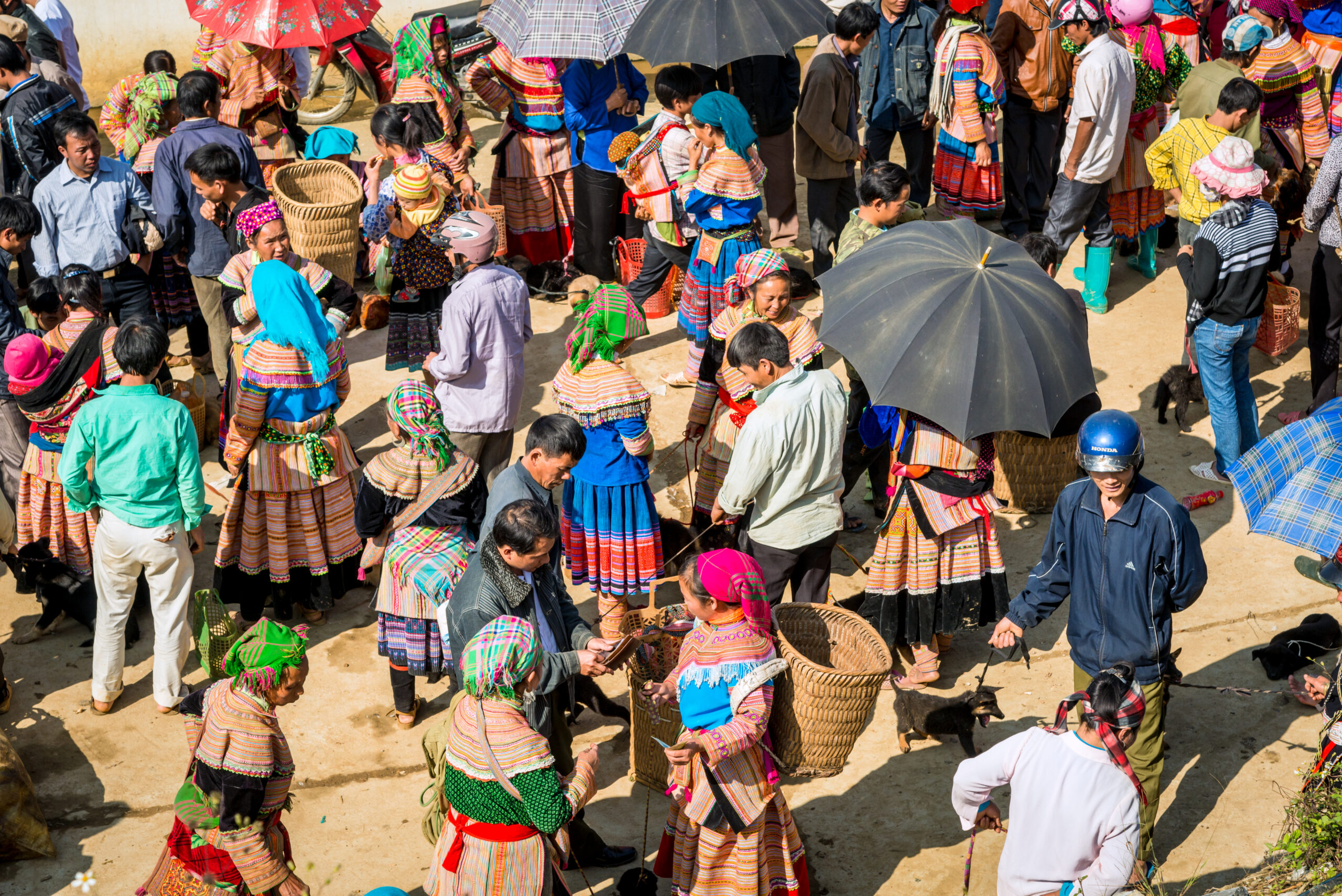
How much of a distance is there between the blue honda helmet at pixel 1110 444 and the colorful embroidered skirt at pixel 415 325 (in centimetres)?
496

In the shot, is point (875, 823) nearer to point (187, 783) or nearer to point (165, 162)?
point (187, 783)

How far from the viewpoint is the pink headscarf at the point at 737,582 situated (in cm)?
423

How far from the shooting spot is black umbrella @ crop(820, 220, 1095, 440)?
5.32 meters

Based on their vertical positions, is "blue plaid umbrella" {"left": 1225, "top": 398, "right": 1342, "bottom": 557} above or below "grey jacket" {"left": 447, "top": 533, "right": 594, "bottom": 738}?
above

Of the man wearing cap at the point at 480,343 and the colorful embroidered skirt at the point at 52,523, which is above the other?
the man wearing cap at the point at 480,343

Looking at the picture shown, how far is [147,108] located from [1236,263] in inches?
265

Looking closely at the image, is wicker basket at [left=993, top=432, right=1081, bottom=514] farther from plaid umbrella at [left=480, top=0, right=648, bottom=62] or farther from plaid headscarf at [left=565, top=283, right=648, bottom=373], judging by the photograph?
plaid umbrella at [left=480, top=0, right=648, bottom=62]

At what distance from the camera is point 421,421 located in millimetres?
5512

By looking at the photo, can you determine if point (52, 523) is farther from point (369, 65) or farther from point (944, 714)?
point (369, 65)

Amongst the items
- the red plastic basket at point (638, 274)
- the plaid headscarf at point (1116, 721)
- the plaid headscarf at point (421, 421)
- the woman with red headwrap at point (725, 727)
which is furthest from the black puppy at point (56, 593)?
the plaid headscarf at point (1116, 721)

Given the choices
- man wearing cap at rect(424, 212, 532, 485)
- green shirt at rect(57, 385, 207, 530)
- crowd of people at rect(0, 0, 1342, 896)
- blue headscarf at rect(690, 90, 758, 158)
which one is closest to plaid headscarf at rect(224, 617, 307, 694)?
crowd of people at rect(0, 0, 1342, 896)

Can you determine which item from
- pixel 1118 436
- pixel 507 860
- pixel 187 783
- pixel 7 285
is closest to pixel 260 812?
pixel 187 783

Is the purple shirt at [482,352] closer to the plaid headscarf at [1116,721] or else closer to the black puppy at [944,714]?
the black puppy at [944,714]

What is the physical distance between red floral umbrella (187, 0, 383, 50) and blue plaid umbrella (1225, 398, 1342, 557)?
666cm
